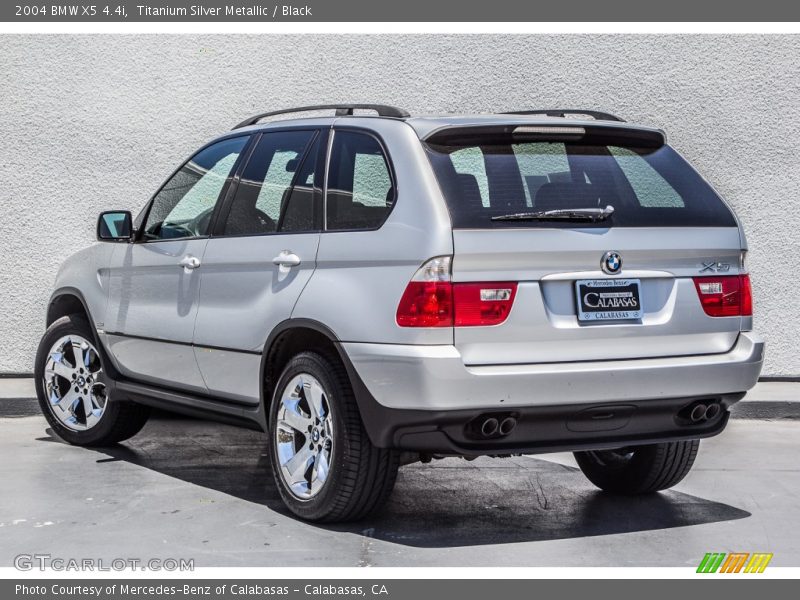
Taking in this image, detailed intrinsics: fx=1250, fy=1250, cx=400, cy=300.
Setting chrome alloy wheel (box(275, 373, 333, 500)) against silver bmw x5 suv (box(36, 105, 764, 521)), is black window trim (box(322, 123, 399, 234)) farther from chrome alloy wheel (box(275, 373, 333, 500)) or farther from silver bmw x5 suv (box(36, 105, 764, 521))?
chrome alloy wheel (box(275, 373, 333, 500))

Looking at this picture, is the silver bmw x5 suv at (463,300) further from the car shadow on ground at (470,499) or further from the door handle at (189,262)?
the car shadow on ground at (470,499)

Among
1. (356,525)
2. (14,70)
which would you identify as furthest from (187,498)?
(14,70)

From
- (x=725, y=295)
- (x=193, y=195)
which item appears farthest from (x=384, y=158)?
(x=725, y=295)

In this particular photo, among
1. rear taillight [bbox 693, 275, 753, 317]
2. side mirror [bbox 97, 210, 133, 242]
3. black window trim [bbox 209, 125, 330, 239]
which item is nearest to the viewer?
rear taillight [bbox 693, 275, 753, 317]

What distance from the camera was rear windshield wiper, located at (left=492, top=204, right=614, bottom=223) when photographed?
17.2 feet

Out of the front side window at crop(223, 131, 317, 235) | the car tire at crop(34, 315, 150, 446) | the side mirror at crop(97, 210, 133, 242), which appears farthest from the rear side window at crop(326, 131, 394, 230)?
the car tire at crop(34, 315, 150, 446)

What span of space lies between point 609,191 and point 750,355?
3.28 ft

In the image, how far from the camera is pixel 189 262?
21.8 feet

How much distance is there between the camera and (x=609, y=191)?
558 centimetres

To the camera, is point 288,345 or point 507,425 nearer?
point 507,425

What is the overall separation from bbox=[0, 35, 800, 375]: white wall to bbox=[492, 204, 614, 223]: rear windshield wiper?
500cm

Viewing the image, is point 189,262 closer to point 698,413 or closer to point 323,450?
point 323,450

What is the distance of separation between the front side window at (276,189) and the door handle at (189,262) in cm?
26

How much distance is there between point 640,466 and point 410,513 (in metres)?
1.24
